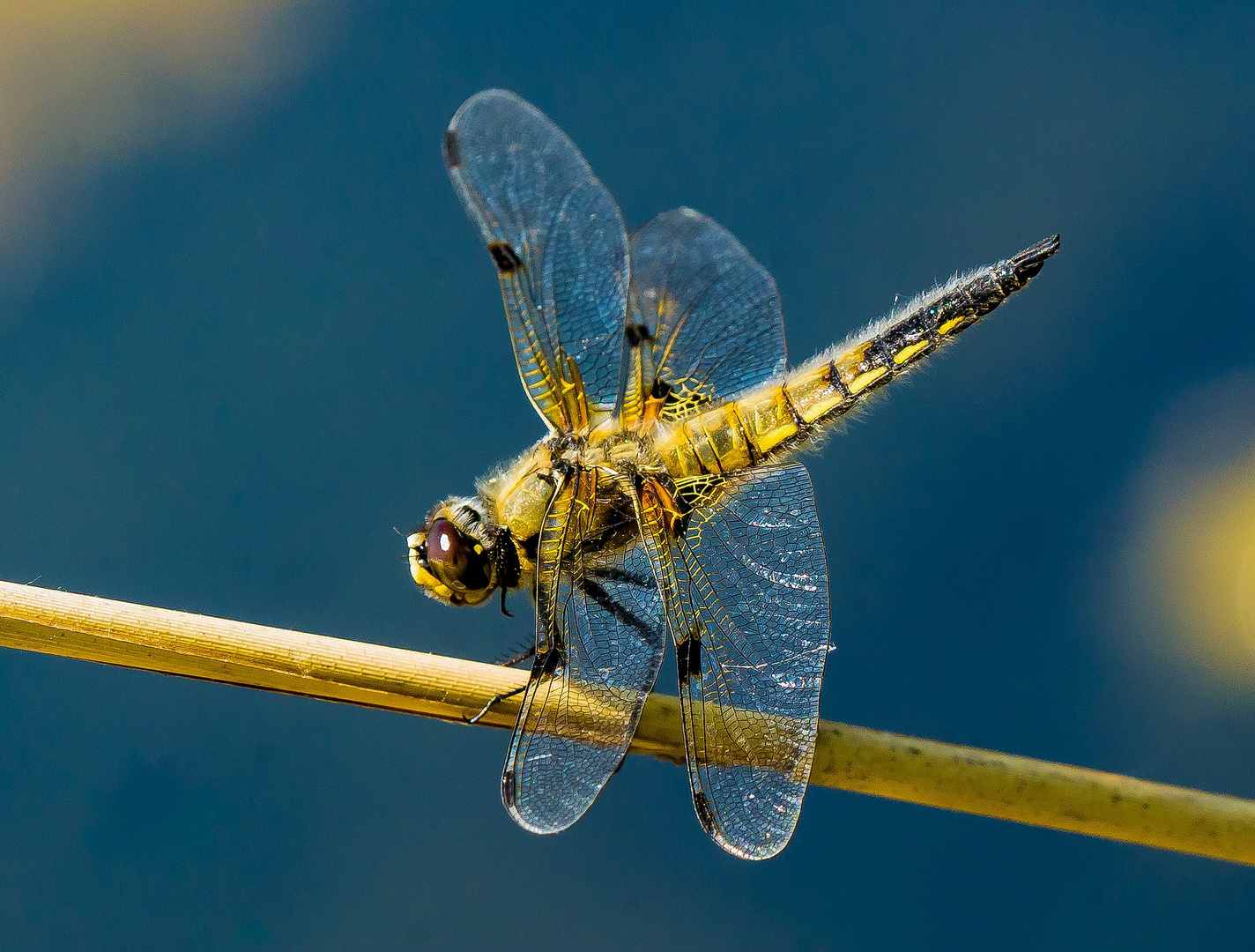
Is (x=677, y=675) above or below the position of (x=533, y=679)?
below

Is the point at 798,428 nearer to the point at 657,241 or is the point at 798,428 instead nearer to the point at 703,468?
the point at 703,468

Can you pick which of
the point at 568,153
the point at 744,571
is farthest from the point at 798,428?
the point at 568,153

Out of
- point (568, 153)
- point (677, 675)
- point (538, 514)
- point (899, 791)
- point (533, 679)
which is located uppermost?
point (568, 153)

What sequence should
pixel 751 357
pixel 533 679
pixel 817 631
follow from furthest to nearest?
pixel 751 357 < pixel 817 631 < pixel 533 679

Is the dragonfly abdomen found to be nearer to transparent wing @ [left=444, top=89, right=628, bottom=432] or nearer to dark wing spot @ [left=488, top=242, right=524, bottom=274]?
transparent wing @ [left=444, top=89, right=628, bottom=432]

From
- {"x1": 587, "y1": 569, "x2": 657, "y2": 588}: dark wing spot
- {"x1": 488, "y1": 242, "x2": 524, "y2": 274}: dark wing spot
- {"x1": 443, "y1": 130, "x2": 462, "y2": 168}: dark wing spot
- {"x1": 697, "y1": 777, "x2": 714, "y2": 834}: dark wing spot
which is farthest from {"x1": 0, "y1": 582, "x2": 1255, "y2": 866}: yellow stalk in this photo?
{"x1": 443, "y1": 130, "x2": 462, "y2": 168}: dark wing spot

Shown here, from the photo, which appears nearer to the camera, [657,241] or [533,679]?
[533,679]
